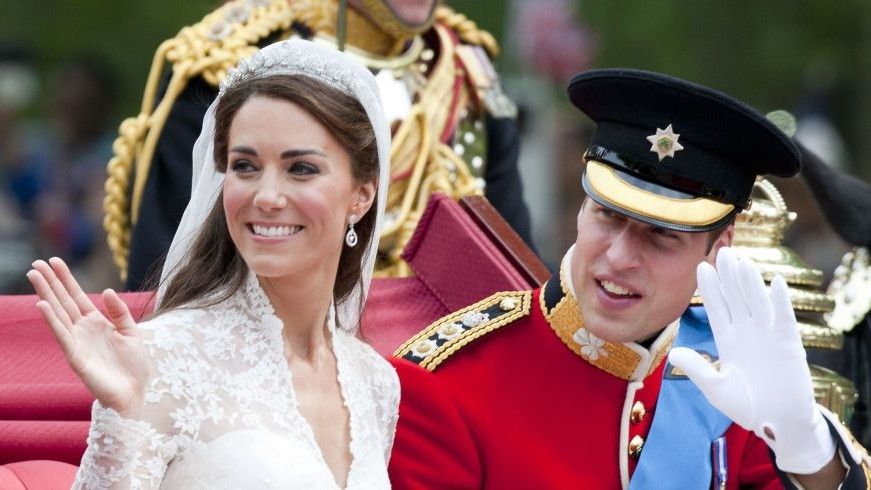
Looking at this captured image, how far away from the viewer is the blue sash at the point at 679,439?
14.5ft

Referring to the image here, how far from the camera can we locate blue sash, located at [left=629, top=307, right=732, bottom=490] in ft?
14.5

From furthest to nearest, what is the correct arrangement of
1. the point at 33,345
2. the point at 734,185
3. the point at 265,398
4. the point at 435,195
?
the point at 435,195 < the point at 33,345 < the point at 734,185 < the point at 265,398

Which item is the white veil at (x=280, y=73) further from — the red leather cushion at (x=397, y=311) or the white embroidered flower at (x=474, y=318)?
the red leather cushion at (x=397, y=311)

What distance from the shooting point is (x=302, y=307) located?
405 cm

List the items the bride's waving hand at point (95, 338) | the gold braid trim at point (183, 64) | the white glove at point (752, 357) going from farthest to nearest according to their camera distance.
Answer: the gold braid trim at point (183, 64)
the white glove at point (752, 357)
the bride's waving hand at point (95, 338)

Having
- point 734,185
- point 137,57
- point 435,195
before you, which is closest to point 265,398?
point 734,185

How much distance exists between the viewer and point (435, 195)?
5297 millimetres

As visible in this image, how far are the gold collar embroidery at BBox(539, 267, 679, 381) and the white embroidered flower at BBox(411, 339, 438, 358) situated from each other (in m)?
0.25

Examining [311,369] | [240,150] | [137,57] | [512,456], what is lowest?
[137,57]

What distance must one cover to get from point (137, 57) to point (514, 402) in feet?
30.4

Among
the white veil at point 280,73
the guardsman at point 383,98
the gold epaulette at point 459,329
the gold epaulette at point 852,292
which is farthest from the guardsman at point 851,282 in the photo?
the white veil at point 280,73

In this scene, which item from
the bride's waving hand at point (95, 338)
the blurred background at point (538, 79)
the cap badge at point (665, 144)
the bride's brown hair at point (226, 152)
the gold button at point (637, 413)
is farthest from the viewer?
the blurred background at point (538, 79)

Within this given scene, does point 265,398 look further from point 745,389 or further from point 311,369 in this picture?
point 745,389

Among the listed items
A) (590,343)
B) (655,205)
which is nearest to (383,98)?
(590,343)
